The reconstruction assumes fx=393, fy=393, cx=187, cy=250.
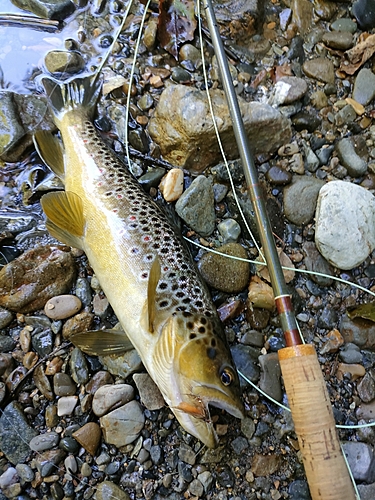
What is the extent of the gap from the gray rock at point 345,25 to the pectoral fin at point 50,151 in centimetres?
294

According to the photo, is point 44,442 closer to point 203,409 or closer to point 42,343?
point 42,343

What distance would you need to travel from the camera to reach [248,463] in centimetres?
270

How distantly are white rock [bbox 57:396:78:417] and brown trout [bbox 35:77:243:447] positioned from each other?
38cm

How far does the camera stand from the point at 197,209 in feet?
10.5

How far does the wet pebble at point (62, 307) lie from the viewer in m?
2.95

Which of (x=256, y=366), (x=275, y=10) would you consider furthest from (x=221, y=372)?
(x=275, y=10)

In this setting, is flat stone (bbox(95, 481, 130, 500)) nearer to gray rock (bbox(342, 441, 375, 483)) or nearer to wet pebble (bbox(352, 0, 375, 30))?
gray rock (bbox(342, 441, 375, 483))

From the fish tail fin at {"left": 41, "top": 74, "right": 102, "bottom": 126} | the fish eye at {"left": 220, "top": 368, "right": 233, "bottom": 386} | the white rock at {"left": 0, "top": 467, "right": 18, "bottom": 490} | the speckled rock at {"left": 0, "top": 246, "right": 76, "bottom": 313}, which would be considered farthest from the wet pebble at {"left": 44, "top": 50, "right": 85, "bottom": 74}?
the white rock at {"left": 0, "top": 467, "right": 18, "bottom": 490}

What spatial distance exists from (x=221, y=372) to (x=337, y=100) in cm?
279

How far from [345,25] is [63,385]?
4160 mm

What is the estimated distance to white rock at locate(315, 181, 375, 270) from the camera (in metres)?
3.10

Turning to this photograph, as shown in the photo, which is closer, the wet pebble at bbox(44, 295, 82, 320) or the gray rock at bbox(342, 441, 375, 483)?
the gray rock at bbox(342, 441, 375, 483)

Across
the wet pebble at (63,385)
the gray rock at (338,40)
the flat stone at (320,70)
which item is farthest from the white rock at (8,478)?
the gray rock at (338,40)

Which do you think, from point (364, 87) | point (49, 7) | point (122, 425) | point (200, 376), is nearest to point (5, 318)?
point (122, 425)
